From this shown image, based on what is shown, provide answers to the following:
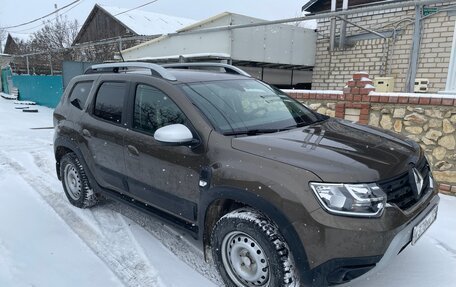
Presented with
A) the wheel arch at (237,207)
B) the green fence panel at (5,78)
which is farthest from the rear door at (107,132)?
the green fence panel at (5,78)

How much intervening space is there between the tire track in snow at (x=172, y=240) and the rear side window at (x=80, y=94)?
4.24 feet

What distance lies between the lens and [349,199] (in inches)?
81.8

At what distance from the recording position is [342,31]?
10.3 metres

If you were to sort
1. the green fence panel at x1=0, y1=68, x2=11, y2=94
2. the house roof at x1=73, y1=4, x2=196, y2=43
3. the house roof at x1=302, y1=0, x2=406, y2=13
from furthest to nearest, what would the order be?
the house roof at x1=73, y1=4, x2=196, y2=43 → the green fence panel at x1=0, y1=68, x2=11, y2=94 → the house roof at x1=302, y1=0, x2=406, y2=13

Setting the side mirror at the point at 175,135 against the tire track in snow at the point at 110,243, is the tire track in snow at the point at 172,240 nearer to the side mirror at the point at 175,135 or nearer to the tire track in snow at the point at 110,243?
the tire track in snow at the point at 110,243

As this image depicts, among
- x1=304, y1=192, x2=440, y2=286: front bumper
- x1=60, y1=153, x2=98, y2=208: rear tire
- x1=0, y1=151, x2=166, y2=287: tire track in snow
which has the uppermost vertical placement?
x1=304, y1=192, x2=440, y2=286: front bumper

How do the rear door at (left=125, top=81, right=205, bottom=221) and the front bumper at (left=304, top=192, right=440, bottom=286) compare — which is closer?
the front bumper at (left=304, top=192, right=440, bottom=286)

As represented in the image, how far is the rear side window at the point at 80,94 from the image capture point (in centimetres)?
398

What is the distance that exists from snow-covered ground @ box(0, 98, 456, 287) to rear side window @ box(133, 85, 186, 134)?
0.93 metres

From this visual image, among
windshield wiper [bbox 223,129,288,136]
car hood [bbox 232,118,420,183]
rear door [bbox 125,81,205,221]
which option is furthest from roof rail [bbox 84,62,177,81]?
car hood [bbox 232,118,420,183]

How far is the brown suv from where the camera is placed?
2.09m

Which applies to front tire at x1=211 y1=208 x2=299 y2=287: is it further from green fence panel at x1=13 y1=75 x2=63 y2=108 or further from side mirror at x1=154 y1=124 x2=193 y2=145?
green fence panel at x1=13 y1=75 x2=63 y2=108

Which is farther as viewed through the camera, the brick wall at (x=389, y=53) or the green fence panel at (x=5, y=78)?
the green fence panel at (x=5, y=78)

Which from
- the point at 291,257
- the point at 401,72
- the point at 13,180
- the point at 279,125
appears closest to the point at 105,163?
the point at 279,125
